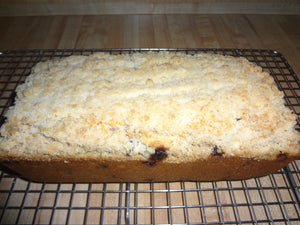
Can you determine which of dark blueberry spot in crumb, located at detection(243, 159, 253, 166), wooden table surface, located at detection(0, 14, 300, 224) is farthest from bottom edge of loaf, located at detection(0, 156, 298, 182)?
wooden table surface, located at detection(0, 14, 300, 224)

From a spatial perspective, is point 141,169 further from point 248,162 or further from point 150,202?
point 248,162

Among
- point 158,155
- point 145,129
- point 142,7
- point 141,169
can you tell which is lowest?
point 141,169

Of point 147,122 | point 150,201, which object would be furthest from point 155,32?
point 150,201

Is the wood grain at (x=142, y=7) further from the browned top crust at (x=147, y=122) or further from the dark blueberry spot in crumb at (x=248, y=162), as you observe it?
the dark blueberry spot in crumb at (x=248, y=162)

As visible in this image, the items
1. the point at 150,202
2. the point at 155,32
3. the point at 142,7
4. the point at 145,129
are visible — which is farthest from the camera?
the point at 142,7

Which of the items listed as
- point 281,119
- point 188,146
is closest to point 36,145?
point 188,146

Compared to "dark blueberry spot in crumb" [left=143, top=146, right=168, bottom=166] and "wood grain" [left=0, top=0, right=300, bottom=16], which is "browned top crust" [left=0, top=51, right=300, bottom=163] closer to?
"dark blueberry spot in crumb" [left=143, top=146, right=168, bottom=166]

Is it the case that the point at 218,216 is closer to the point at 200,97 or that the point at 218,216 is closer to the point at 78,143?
the point at 200,97
